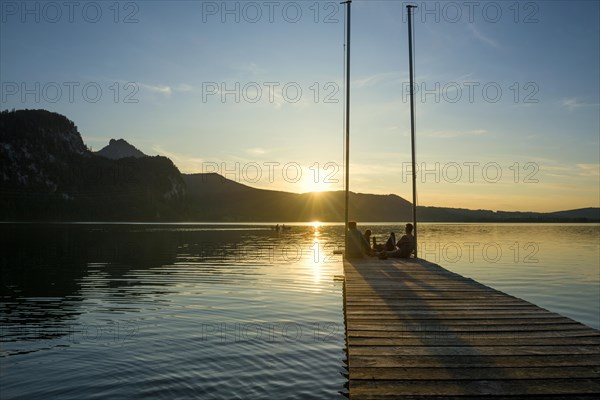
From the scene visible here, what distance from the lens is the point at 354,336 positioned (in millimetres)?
8695

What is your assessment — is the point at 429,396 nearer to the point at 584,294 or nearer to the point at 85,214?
the point at 584,294

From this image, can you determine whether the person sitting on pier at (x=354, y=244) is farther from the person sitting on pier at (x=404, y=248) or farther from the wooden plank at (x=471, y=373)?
the wooden plank at (x=471, y=373)

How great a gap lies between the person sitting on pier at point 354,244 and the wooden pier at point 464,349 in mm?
11054

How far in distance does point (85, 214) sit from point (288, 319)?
194 m

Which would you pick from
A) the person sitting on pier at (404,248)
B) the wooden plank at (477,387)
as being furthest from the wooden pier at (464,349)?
the person sitting on pier at (404,248)

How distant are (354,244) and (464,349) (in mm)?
16755

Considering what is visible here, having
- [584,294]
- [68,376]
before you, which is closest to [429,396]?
[68,376]

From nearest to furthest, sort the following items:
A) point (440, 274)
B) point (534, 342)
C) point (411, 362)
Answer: point (411, 362), point (534, 342), point (440, 274)

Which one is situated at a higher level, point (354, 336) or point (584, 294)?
point (354, 336)

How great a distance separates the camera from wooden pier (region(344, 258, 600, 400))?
610cm

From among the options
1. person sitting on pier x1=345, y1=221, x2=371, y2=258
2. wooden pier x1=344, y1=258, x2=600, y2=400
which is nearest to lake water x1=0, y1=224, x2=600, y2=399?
wooden pier x1=344, y1=258, x2=600, y2=400

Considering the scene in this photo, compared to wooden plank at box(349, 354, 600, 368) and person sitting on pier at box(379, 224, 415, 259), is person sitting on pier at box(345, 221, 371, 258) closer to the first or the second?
person sitting on pier at box(379, 224, 415, 259)

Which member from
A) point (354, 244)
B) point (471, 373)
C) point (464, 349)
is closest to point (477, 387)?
point (471, 373)

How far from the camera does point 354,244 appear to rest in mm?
24516
